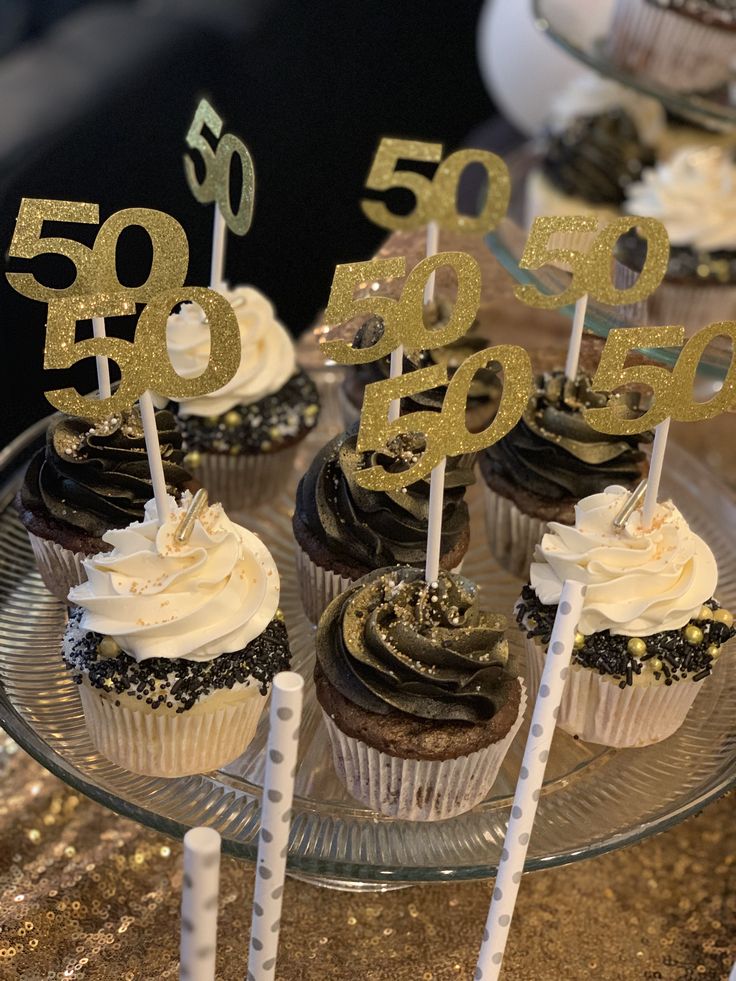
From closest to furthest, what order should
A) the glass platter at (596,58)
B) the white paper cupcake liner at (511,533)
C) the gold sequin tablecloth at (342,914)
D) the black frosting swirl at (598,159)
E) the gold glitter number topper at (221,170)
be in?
the gold sequin tablecloth at (342,914), the gold glitter number topper at (221,170), the white paper cupcake liner at (511,533), the glass platter at (596,58), the black frosting swirl at (598,159)

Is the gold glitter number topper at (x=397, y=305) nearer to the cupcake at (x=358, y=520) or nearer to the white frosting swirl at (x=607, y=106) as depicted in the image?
the cupcake at (x=358, y=520)

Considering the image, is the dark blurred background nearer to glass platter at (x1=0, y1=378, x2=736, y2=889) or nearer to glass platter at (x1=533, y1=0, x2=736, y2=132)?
glass platter at (x1=0, y1=378, x2=736, y2=889)

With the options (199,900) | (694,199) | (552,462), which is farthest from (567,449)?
(694,199)

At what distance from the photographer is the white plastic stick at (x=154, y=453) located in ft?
5.54

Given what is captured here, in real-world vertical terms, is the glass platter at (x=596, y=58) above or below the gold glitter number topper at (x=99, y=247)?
above

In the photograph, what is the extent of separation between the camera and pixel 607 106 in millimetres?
3621

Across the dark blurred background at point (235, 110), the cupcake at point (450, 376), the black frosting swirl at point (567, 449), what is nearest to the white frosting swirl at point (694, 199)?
the cupcake at point (450, 376)

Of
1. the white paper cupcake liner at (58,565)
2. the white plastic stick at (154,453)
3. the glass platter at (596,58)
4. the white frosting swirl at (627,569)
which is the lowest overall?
the white paper cupcake liner at (58,565)

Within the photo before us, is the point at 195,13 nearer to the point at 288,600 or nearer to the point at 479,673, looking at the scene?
the point at 288,600

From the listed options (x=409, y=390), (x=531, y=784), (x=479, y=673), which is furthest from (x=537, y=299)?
(x=531, y=784)

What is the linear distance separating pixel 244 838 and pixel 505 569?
87 cm

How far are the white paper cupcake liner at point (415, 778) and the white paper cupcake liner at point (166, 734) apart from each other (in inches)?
5.4

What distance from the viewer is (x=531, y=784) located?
4.50 feet

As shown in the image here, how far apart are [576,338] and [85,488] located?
91 centimetres
